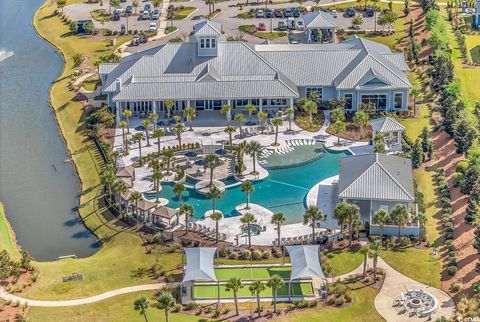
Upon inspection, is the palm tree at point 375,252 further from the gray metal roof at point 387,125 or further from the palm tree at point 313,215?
the gray metal roof at point 387,125

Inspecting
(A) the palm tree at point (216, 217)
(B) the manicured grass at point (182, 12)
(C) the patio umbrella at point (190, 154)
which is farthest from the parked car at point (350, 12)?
(A) the palm tree at point (216, 217)

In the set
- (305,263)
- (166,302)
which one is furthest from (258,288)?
(166,302)

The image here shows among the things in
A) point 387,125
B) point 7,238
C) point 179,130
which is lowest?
point 7,238

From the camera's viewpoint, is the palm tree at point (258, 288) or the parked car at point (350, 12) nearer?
the palm tree at point (258, 288)

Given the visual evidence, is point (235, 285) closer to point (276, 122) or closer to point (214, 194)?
point (214, 194)

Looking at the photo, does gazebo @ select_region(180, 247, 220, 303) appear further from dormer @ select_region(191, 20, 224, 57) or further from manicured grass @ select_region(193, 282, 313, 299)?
dormer @ select_region(191, 20, 224, 57)

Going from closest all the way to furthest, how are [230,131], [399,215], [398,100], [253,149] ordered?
1. [399,215]
2. [253,149]
3. [230,131]
4. [398,100]
